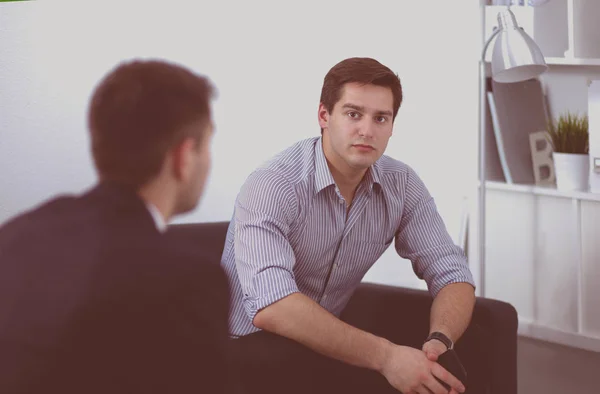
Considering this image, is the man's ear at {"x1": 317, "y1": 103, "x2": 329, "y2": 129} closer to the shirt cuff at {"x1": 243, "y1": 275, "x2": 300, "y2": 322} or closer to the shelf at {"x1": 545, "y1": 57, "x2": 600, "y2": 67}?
the shirt cuff at {"x1": 243, "y1": 275, "x2": 300, "y2": 322}

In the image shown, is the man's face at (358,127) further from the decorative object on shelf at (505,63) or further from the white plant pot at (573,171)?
the white plant pot at (573,171)

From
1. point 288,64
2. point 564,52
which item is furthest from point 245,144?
point 564,52

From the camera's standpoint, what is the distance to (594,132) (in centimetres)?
273

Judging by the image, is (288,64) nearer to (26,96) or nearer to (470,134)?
(470,134)

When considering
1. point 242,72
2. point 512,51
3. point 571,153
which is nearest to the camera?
point 512,51

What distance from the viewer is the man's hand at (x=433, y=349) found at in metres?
1.79

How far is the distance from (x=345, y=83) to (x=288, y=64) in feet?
4.40

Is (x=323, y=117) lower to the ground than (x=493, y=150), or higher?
higher

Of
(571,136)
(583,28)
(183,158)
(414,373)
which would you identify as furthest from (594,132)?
(183,158)

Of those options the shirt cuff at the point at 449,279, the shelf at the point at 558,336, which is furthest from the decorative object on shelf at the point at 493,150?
the shirt cuff at the point at 449,279

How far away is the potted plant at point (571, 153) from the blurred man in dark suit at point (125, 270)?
200 cm

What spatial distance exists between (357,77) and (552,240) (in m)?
1.20

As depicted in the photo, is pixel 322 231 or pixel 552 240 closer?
pixel 322 231

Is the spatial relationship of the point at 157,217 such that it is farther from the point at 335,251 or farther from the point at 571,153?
the point at 571,153
